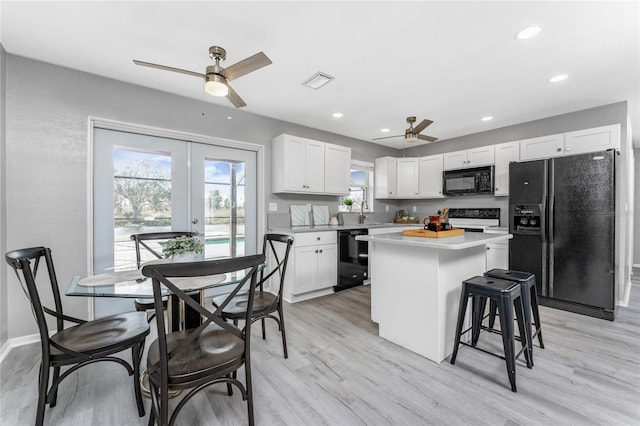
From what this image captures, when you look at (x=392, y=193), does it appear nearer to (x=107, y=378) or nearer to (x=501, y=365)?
(x=501, y=365)

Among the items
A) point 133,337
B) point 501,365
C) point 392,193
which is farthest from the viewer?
point 392,193

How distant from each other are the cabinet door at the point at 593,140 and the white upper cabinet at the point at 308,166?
2.94 m

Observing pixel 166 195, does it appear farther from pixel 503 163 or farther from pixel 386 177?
pixel 503 163

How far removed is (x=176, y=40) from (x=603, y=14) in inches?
121

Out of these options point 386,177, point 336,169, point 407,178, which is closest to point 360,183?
point 386,177

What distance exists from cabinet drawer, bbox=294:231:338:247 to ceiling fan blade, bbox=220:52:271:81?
80.8 inches

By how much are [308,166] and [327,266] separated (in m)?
1.46

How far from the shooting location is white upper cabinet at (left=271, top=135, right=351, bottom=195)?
3910 millimetres

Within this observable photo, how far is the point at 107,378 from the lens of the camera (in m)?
1.99

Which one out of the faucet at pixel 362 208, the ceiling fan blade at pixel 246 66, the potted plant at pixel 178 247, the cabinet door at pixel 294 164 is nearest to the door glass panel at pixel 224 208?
the cabinet door at pixel 294 164

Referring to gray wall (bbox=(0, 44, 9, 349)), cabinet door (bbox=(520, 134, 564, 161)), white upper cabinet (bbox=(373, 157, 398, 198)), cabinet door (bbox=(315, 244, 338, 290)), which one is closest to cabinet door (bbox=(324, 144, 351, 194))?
cabinet door (bbox=(315, 244, 338, 290))

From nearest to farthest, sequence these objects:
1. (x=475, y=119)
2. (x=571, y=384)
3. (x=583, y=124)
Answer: (x=571, y=384)
(x=583, y=124)
(x=475, y=119)

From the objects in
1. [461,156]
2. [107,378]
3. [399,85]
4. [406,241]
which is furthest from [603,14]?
[107,378]

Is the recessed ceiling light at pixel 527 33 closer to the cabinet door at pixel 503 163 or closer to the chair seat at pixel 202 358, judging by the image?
the cabinet door at pixel 503 163
